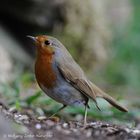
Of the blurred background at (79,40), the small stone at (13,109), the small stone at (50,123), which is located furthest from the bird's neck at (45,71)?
the blurred background at (79,40)

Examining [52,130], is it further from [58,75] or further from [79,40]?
[79,40]

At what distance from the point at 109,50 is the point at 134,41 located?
1013mm

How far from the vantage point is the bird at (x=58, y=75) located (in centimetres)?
670

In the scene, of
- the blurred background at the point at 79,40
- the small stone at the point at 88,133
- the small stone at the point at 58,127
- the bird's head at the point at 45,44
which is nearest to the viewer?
the small stone at the point at 88,133

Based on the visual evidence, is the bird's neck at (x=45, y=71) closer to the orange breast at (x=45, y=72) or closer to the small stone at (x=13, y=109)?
the orange breast at (x=45, y=72)

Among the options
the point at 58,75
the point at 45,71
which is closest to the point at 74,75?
the point at 58,75

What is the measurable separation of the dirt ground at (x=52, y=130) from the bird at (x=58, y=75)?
0.29 metres

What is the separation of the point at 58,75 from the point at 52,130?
720 mm

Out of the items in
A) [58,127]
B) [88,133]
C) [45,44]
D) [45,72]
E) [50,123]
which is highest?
[45,44]

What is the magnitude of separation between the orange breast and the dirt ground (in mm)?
413

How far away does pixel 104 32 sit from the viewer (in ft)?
40.4

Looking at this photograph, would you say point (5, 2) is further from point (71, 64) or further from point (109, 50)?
point (71, 64)

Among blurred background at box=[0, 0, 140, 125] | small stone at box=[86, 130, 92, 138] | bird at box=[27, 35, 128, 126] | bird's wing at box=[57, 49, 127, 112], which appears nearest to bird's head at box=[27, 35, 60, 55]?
bird at box=[27, 35, 128, 126]

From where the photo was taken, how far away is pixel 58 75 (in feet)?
22.2
